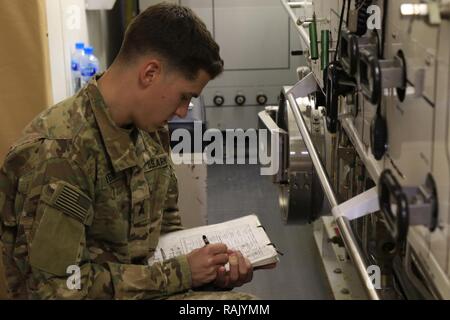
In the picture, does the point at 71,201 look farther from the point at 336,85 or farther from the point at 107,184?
the point at 336,85

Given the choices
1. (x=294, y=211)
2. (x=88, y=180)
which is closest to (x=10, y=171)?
(x=88, y=180)

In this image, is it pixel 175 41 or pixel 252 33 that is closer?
pixel 175 41

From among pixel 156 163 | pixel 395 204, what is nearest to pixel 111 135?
pixel 156 163

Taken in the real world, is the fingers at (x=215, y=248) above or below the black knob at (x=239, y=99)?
above

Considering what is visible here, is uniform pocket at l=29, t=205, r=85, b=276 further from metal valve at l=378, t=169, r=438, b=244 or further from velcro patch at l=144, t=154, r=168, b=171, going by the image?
metal valve at l=378, t=169, r=438, b=244

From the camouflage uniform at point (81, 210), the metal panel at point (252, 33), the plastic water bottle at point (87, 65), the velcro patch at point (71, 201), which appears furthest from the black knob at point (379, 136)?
the metal panel at point (252, 33)

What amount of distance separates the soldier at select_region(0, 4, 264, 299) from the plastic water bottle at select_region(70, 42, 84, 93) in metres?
1.33

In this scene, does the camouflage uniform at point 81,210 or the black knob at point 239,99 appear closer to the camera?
the camouflage uniform at point 81,210

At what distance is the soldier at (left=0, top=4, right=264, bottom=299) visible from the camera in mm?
1716

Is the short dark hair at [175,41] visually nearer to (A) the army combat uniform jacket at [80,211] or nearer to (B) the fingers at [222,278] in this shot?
Answer: (A) the army combat uniform jacket at [80,211]

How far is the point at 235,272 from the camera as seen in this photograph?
1.93m

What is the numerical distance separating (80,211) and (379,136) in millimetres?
761

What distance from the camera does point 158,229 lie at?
210cm

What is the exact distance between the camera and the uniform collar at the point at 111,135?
181 centimetres
